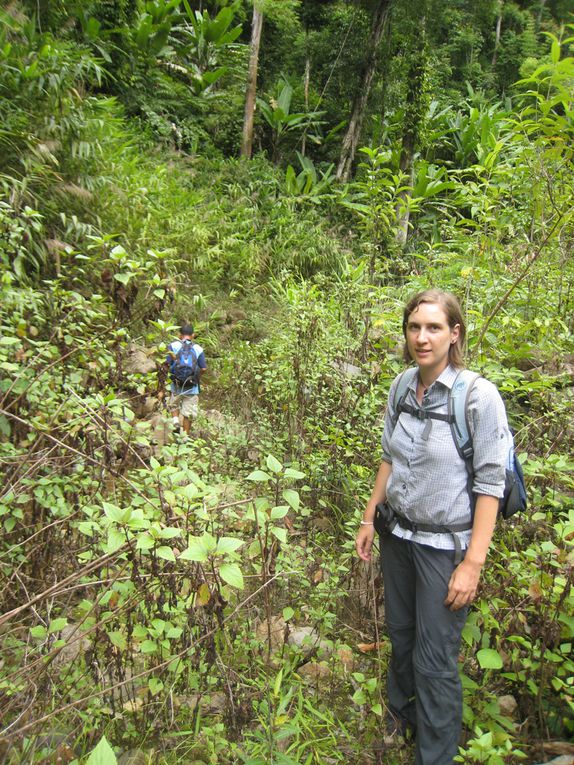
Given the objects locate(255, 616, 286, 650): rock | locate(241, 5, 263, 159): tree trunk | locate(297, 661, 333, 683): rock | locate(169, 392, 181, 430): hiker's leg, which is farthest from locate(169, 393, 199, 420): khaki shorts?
locate(241, 5, 263, 159): tree trunk

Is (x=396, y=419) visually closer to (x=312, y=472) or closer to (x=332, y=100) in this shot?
(x=312, y=472)

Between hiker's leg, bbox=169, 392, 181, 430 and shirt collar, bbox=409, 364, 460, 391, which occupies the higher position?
shirt collar, bbox=409, 364, 460, 391

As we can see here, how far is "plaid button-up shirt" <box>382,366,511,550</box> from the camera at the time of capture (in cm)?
189

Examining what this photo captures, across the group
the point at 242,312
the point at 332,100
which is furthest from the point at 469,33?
the point at 242,312

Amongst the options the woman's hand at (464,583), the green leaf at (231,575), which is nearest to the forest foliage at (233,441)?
the green leaf at (231,575)

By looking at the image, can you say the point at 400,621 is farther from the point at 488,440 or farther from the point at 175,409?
the point at 175,409

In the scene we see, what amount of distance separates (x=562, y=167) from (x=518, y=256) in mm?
567

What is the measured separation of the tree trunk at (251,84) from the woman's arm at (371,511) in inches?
447

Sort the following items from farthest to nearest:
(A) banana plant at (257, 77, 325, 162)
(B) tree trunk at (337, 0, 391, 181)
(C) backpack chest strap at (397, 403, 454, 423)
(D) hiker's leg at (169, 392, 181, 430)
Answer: (A) banana plant at (257, 77, 325, 162) → (B) tree trunk at (337, 0, 391, 181) → (D) hiker's leg at (169, 392, 181, 430) → (C) backpack chest strap at (397, 403, 454, 423)

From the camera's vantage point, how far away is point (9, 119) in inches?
204

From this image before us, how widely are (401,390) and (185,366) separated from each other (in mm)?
3367

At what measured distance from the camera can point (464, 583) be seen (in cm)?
190

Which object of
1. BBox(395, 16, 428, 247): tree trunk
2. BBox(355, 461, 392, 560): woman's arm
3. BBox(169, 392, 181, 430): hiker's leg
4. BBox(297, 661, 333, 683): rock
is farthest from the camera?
BBox(395, 16, 428, 247): tree trunk

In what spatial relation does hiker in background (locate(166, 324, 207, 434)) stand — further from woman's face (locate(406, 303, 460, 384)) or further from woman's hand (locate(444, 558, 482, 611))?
woman's hand (locate(444, 558, 482, 611))
